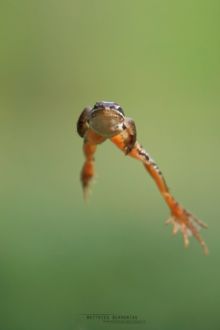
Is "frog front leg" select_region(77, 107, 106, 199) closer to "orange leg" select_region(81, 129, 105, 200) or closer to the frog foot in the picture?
Result: "orange leg" select_region(81, 129, 105, 200)

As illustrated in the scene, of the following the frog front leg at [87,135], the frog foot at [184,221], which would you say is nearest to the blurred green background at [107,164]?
the frog foot at [184,221]

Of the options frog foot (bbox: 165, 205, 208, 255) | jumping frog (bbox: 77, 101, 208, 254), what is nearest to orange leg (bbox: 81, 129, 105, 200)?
jumping frog (bbox: 77, 101, 208, 254)

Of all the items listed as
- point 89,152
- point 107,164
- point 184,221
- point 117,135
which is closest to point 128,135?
point 117,135

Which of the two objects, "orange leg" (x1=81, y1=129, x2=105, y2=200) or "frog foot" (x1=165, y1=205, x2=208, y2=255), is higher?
"orange leg" (x1=81, y1=129, x2=105, y2=200)

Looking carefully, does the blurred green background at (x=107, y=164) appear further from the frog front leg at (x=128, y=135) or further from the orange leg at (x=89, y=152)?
the frog front leg at (x=128, y=135)

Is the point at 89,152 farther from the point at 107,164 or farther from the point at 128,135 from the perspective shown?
the point at 107,164

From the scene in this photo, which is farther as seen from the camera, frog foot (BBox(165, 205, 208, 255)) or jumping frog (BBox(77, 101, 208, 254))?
frog foot (BBox(165, 205, 208, 255))
